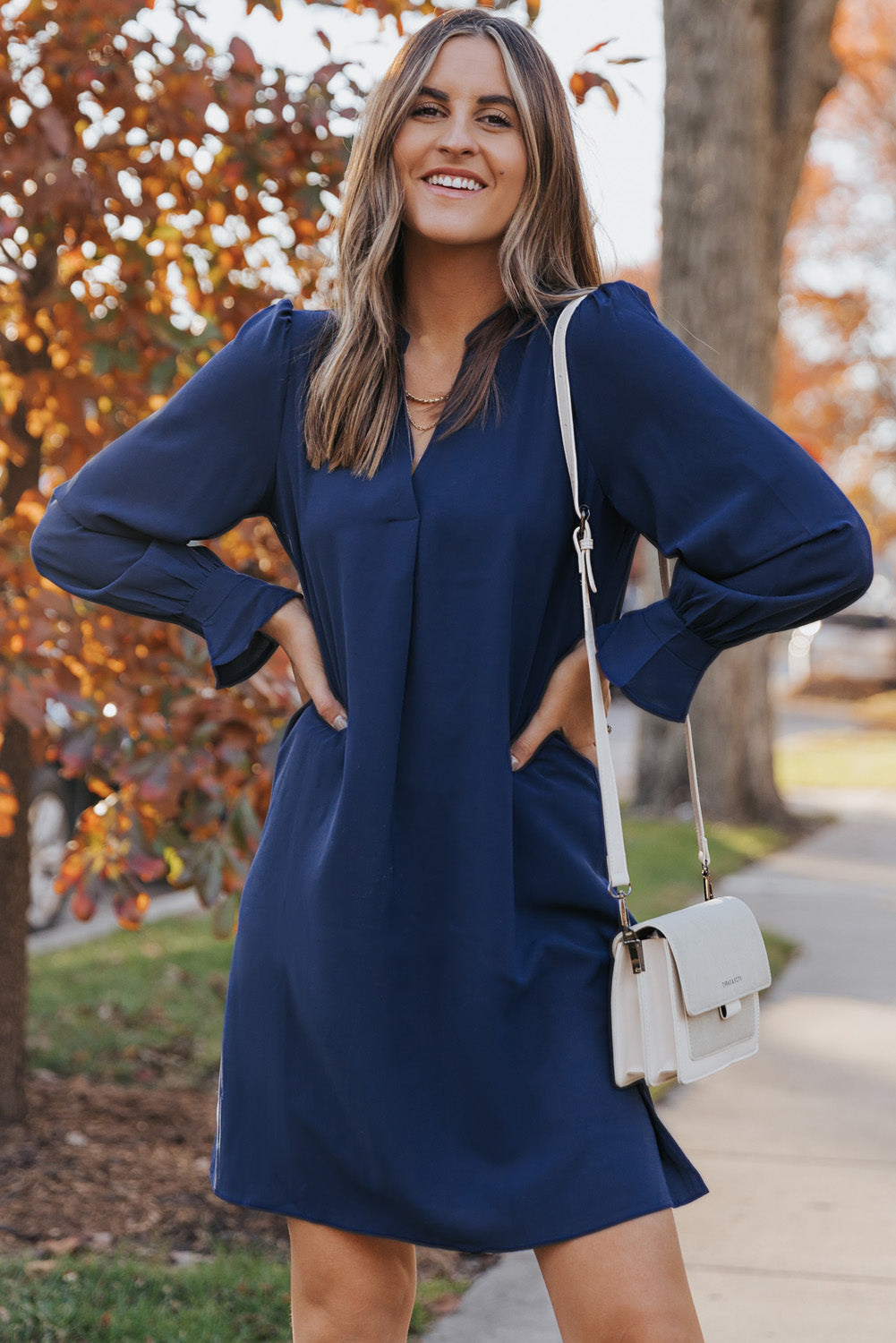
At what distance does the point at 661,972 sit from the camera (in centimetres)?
195

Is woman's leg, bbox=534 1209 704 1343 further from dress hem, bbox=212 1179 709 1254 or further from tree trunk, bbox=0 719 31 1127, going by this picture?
tree trunk, bbox=0 719 31 1127

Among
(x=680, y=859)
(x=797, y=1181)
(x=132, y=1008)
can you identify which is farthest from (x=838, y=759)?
(x=797, y=1181)

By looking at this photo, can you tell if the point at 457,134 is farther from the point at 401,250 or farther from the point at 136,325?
the point at 136,325

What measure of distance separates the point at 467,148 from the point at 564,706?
75 cm

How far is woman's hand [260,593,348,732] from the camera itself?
2145 mm

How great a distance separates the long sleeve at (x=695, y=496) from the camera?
6.64ft

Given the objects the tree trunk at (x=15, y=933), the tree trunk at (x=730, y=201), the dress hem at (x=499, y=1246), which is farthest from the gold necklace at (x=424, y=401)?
the tree trunk at (x=730, y=201)

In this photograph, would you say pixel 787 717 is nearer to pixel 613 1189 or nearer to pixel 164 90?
pixel 164 90

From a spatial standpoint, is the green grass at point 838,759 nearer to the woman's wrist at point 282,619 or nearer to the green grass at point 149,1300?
the green grass at point 149,1300

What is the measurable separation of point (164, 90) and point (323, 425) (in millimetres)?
1868

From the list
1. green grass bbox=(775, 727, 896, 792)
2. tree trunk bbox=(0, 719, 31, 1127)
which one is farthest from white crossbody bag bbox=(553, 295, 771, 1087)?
green grass bbox=(775, 727, 896, 792)

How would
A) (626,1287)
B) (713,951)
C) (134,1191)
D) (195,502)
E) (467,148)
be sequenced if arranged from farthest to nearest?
1. (134,1191)
2. (195,502)
3. (467,148)
4. (713,951)
5. (626,1287)

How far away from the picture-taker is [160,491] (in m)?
2.32

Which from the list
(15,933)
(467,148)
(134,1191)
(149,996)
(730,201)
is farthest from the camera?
(730,201)
